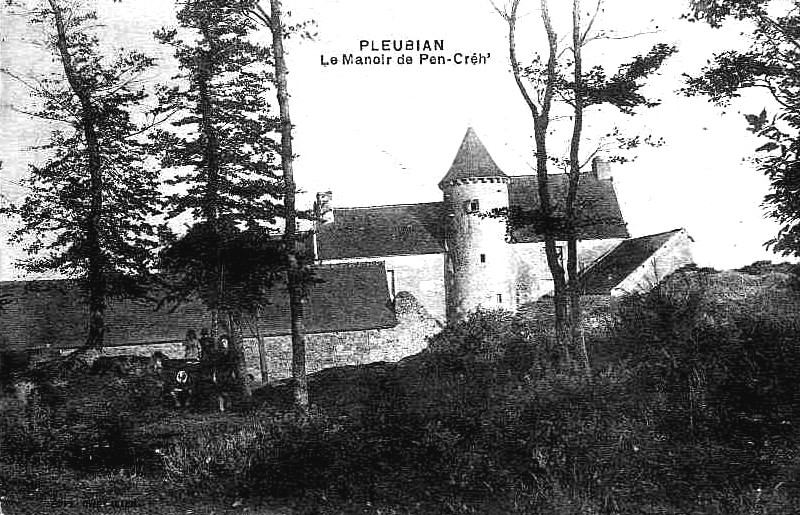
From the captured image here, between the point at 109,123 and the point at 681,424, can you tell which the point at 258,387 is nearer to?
the point at 109,123

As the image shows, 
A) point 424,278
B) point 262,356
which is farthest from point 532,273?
point 262,356

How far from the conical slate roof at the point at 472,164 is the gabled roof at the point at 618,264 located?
8.80 ft

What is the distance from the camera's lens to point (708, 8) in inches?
288

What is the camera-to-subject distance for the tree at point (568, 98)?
318 inches

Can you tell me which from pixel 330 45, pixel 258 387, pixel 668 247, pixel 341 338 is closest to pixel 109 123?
pixel 330 45

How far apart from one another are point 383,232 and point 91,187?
46.1 ft

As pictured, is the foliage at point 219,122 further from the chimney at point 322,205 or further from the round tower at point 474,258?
the round tower at point 474,258

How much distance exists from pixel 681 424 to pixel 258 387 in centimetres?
578

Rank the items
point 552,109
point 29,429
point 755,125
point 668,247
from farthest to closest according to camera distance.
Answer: point 668,247, point 552,109, point 29,429, point 755,125

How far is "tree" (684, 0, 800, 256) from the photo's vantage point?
6.21m

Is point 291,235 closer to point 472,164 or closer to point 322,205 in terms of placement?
point 322,205

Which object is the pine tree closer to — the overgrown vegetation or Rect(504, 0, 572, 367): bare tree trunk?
the overgrown vegetation

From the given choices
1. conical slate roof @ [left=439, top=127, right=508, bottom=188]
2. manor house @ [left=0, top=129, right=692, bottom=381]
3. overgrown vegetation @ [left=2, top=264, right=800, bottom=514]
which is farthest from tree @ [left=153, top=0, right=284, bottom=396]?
conical slate roof @ [left=439, top=127, right=508, bottom=188]

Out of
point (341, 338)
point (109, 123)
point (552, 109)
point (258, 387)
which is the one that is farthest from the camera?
point (341, 338)
